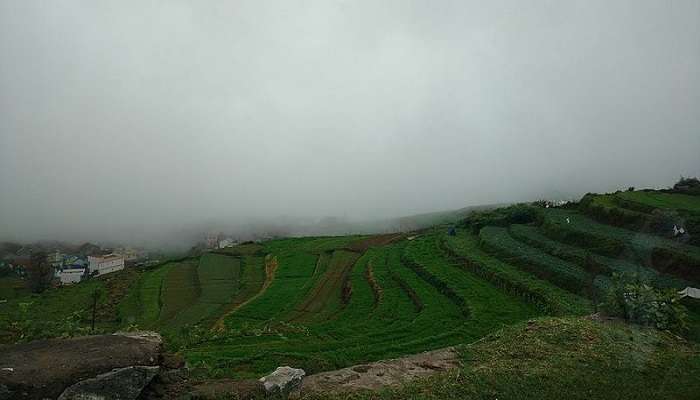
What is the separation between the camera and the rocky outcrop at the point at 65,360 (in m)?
6.62

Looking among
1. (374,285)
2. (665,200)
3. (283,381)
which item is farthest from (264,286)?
(665,200)

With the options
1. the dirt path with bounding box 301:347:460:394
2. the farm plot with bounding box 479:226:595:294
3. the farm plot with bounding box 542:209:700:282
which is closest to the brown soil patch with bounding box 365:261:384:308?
the farm plot with bounding box 479:226:595:294

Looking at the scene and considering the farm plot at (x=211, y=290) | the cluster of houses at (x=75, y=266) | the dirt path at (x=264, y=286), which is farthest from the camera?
the cluster of houses at (x=75, y=266)

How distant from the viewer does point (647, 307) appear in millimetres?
14211

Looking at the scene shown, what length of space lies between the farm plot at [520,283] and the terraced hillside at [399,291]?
7 cm

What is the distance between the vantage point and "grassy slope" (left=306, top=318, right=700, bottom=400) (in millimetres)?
8781

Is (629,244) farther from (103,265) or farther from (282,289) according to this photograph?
(103,265)

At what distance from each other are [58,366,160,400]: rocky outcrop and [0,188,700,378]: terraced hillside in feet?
7.38

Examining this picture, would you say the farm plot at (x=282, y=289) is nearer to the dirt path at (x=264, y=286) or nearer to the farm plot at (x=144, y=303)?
the dirt path at (x=264, y=286)

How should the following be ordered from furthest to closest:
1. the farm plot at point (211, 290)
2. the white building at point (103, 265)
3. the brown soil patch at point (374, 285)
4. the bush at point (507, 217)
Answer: the white building at point (103, 265) < the bush at point (507, 217) < the farm plot at point (211, 290) < the brown soil patch at point (374, 285)

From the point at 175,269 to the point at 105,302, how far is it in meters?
13.1

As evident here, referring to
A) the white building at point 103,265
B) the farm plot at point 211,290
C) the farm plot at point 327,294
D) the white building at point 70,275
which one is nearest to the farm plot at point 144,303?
the farm plot at point 211,290

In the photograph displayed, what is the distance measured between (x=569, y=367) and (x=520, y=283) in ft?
40.1

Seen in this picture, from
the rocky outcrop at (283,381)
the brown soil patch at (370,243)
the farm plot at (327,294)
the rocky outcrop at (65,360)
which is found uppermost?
the rocky outcrop at (65,360)
